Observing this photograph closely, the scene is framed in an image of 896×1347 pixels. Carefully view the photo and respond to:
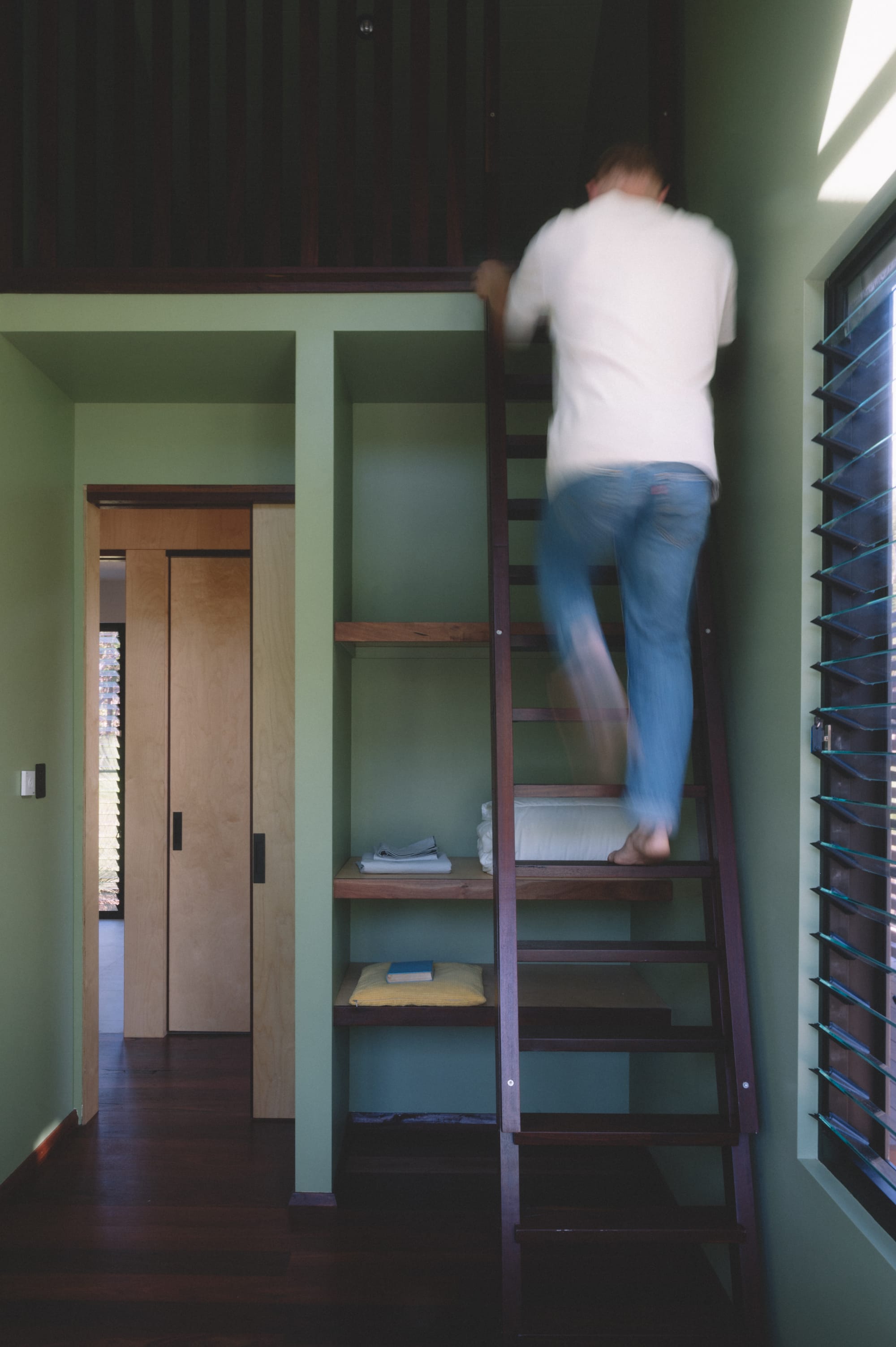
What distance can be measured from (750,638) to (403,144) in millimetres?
3859

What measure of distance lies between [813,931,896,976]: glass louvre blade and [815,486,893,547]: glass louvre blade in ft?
2.31

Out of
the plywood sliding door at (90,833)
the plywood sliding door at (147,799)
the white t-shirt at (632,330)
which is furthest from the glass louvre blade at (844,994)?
the plywood sliding door at (147,799)

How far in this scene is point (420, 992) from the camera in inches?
109

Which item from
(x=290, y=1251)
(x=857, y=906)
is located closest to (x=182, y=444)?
(x=290, y=1251)

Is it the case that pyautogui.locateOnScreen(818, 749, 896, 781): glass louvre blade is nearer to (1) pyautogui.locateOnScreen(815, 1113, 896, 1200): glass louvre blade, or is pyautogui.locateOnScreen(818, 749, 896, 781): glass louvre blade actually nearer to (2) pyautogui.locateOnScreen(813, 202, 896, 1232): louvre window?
(2) pyautogui.locateOnScreen(813, 202, 896, 1232): louvre window

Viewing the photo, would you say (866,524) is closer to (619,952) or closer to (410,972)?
(619,952)

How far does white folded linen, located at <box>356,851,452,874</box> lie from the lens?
286 centimetres

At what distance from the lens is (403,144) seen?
15.3ft

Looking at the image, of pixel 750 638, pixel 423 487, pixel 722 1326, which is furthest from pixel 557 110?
pixel 722 1326

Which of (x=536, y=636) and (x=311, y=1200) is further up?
(x=536, y=636)

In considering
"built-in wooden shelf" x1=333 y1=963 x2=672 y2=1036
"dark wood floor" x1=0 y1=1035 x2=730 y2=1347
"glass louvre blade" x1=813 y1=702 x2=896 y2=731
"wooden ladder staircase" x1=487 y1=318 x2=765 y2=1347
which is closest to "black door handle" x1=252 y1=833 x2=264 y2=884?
"built-in wooden shelf" x1=333 y1=963 x2=672 y2=1036

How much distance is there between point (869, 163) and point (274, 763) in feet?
8.77

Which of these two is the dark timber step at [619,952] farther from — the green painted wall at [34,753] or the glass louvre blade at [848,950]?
the green painted wall at [34,753]

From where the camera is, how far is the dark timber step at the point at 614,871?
6.56ft
